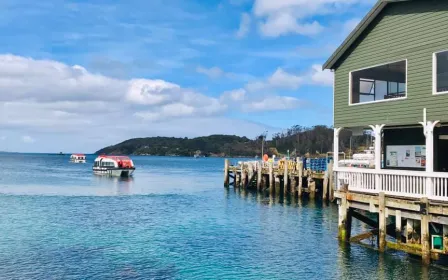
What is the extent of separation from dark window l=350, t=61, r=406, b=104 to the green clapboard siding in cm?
34

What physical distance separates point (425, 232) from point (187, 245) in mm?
10579

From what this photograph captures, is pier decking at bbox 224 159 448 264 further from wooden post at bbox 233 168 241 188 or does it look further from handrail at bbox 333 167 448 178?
wooden post at bbox 233 168 241 188

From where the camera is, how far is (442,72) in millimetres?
16734

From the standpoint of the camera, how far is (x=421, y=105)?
1716cm

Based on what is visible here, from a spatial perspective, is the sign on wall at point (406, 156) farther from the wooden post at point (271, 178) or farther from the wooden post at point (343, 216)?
the wooden post at point (271, 178)

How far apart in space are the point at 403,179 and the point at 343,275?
166 inches

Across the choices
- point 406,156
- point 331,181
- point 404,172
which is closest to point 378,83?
point 406,156

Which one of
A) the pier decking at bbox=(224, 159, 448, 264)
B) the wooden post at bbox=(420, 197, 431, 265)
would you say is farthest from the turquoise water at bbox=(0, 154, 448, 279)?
the pier decking at bbox=(224, 159, 448, 264)

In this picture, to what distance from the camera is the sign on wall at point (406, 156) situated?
67.9 feet

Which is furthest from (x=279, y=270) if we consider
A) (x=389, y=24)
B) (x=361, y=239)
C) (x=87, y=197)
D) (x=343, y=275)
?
(x=87, y=197)

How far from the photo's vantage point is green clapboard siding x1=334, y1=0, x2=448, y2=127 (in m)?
16.6

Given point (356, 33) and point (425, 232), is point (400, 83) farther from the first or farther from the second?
point (425, 232)

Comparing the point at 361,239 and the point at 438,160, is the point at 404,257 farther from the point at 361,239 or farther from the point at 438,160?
the point at 438,160

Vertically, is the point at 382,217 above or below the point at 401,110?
below
